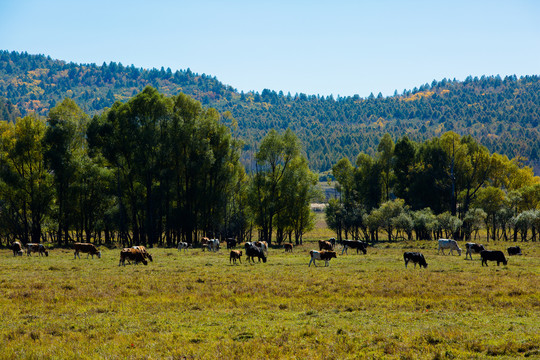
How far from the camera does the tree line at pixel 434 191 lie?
70562mm

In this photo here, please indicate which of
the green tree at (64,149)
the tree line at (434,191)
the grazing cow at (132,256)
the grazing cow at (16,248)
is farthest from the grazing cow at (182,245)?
the tree line at (434,191)

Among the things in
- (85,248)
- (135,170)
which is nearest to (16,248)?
(85,248)

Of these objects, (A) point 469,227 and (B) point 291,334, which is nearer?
(B) point 291,334

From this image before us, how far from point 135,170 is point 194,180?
8492 millimetres

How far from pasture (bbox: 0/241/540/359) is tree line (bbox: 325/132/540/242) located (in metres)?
41.5

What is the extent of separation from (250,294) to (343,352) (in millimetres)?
9505

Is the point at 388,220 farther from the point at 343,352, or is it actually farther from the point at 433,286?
the point at 343,352

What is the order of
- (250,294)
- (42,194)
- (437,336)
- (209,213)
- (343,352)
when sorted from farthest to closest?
(209,213) < (42,194) < (250,294) < (437,336) < (343,352)

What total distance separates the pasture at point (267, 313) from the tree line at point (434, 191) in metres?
41.5

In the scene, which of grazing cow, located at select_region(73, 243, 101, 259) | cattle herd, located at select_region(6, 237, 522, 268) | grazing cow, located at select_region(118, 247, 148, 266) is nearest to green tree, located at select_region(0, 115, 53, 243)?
cattle herd, located at select_region(6, 237, 522, 268)

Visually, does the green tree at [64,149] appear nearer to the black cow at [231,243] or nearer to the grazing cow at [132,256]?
the black cow at [231,243]

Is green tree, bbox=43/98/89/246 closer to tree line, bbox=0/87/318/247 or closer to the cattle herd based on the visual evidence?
tree line, bbox=0/87/318/247

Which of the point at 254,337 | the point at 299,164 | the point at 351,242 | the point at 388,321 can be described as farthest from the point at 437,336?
the point at 299,164

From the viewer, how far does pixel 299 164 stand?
71.3 meters
